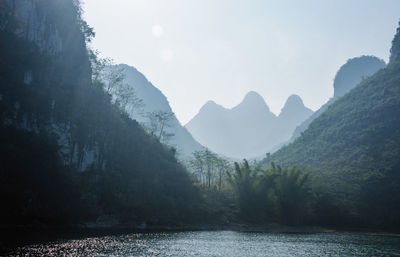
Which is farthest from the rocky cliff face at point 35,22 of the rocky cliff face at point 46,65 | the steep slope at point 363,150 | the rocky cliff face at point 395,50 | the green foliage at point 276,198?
the rocky cliff face at point 395,50

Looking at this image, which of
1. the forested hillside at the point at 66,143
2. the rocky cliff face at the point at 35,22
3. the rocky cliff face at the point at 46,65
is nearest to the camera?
the forested hillside at the point at 66,143

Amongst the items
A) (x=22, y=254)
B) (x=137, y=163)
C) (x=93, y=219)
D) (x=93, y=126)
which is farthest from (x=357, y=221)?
(x=22, y=254)

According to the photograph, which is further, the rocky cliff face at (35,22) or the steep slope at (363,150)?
the steep slope at (363,150)

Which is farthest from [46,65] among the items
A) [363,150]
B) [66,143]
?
[363,150]

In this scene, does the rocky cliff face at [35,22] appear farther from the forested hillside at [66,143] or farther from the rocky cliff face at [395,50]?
the rocky cliff face at [395,50]

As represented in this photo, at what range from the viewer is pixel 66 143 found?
186 ft

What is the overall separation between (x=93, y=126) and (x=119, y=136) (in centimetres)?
831

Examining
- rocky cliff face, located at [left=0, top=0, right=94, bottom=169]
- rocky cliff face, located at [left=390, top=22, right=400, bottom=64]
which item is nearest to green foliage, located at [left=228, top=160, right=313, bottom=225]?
rocky cliff face, located at [left=0, top=0, right=94, bottom=169]

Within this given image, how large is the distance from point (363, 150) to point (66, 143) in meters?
78.5

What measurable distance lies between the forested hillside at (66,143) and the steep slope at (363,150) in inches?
1603

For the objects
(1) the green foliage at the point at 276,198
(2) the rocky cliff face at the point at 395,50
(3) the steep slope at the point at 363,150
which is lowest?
(1) the green foliage at the point at 276,198

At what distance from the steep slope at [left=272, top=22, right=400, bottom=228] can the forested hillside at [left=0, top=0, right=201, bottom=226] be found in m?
40.7

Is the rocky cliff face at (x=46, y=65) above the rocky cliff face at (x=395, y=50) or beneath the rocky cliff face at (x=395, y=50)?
beneath

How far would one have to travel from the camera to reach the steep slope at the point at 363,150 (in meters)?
73.2
